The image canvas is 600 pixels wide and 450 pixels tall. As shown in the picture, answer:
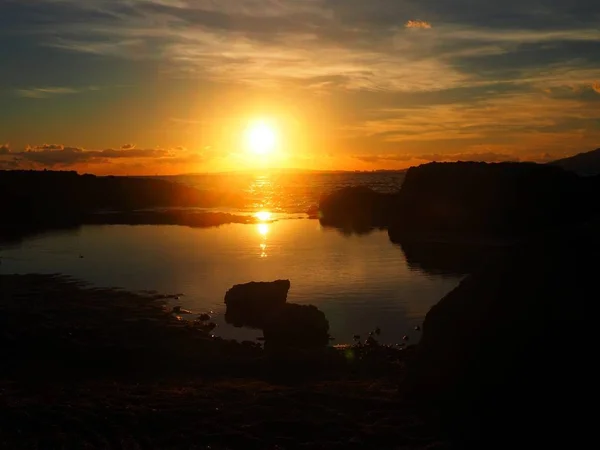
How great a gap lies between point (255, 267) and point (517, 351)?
2842 centimetres

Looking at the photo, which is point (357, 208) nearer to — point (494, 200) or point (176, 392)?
point (494, 200)

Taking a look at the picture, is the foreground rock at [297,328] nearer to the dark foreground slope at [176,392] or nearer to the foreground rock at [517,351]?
the dark foreground slope at [176,392]

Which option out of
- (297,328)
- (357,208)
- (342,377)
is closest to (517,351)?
(342,377)

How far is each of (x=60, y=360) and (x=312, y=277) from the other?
1920cm

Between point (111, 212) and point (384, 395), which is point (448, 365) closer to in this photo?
point (384, 395)

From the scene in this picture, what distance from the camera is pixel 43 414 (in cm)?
1379

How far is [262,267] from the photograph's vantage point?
40.7 metres

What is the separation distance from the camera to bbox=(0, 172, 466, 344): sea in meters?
27.5

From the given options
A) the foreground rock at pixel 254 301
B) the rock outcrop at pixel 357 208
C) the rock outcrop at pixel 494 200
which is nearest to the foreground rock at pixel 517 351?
the foreground rock at pixel 254 301

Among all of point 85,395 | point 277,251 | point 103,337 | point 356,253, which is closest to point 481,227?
point 356,253

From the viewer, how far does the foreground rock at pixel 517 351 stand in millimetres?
12430

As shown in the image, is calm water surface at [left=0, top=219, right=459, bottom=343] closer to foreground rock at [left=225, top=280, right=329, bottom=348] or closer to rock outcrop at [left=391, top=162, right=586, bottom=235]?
foreground rock at [left=225, top=280, right=329, bottom=348]

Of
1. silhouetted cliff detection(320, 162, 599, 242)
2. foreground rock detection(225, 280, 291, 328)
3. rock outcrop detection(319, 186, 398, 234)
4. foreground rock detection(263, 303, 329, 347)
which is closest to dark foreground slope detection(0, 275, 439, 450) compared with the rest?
foreground rock detection(263, 303, 329, 347)

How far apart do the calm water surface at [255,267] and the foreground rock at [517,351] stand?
8021 millimetres
